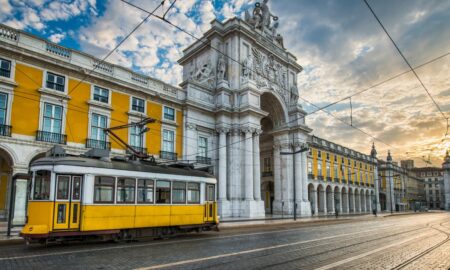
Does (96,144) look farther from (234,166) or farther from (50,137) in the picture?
(234,166)

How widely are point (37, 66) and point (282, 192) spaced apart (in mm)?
29394

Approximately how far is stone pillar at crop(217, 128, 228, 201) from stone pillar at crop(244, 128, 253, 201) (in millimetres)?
2118

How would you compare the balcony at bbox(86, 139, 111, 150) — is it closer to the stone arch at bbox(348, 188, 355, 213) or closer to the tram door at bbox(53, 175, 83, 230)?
the tram door at bbox(53, 175, 83, 230)

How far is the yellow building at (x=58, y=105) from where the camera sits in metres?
19.7

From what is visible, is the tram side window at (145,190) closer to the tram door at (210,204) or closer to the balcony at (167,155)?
the tram door at (210,204)

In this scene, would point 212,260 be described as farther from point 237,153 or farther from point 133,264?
point 237,153

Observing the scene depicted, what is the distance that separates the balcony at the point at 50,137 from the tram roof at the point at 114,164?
9.29 metres

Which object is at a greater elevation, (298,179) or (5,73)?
(5,73)

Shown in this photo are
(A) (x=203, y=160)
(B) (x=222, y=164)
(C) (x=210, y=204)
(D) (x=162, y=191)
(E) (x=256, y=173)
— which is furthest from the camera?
(E) (x=256, y=173)

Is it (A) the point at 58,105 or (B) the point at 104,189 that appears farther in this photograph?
(A) the point at 58,105

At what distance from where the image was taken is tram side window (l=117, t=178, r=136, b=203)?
13562 mm

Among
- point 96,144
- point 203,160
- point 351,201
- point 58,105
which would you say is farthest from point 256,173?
point 351,201

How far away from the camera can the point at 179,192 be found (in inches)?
622

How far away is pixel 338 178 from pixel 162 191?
49094 mm
